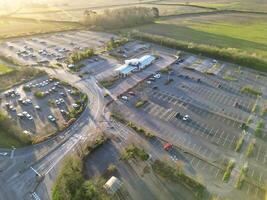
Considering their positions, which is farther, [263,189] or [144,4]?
[144,4]

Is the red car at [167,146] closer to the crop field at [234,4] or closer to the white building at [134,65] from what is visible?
the white building at [134,65]

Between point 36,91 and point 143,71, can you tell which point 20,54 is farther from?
point 143,71

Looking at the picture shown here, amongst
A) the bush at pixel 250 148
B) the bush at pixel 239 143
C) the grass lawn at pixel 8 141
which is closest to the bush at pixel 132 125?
the bush at pixel 239 143

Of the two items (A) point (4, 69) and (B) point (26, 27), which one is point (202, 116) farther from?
(B) point (26, 27)

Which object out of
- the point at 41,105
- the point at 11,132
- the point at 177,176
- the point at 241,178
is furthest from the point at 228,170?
the point at 41,105

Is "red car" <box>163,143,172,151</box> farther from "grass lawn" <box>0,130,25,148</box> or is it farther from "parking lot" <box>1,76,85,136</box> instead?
"grass lawn" <box>0,130,25,148</box>

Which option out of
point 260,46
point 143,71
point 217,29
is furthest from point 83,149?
point 217,29
